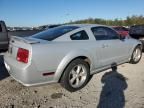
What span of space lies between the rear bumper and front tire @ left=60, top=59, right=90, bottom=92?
363 millimetres

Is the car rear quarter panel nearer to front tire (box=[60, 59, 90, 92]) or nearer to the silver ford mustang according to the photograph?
the silver ford mustang

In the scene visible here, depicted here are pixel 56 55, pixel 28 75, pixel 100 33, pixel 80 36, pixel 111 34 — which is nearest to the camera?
pixel 28 75

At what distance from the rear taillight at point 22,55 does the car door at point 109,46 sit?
1.89 meters

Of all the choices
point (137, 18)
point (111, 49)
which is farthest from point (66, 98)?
point (137, 18)

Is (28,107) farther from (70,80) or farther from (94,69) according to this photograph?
(94,69)

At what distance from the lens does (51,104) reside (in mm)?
3867

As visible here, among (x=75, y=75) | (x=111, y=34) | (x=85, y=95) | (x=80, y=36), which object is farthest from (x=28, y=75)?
(x=111, y=34)

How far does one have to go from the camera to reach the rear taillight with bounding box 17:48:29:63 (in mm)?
3828

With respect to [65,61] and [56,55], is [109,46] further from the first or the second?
[56,55]

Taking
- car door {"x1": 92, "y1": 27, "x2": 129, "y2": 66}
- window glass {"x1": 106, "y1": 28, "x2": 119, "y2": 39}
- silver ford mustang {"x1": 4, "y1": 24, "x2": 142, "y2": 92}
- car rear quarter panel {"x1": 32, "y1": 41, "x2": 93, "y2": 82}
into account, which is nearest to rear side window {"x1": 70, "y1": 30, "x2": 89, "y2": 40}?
silver ford mustang {"x1": 4, "y1": 24, "x2": 142, "y2": 92}

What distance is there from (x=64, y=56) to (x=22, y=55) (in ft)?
2.85

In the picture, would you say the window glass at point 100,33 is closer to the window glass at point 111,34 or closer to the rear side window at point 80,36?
the window glass at point 111,34

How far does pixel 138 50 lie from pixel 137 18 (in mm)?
74336

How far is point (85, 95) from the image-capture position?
4281mm
